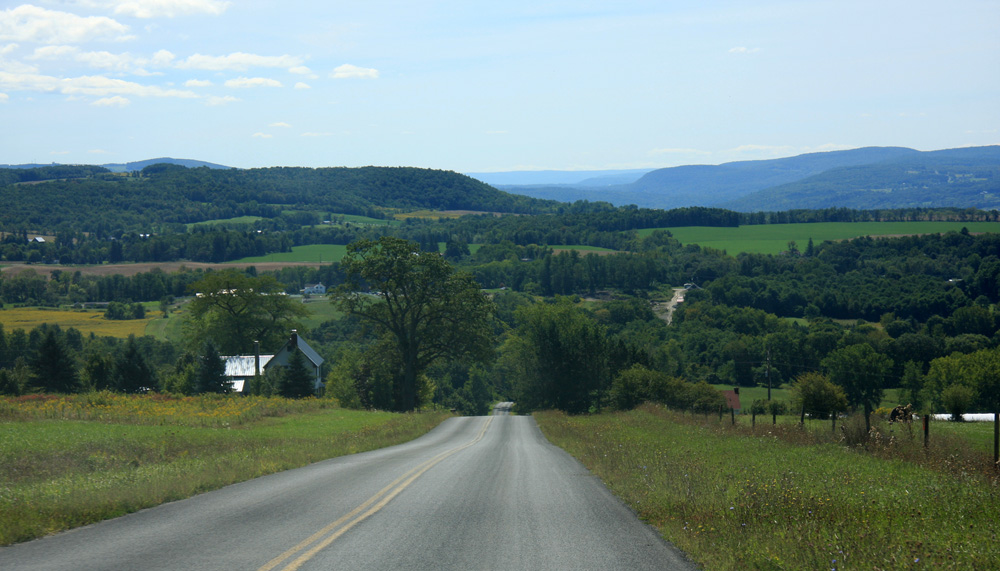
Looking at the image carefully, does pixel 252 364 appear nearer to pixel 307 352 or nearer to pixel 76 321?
pixel 307 352

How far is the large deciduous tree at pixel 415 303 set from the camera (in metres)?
50.2

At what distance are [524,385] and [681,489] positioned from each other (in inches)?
2365

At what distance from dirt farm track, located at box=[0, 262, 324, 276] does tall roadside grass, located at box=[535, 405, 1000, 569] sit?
487 feet

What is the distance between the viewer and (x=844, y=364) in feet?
283

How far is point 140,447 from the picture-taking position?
1828 cm

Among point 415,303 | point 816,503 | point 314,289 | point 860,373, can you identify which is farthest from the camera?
point 314,289

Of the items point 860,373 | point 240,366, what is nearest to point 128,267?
point 240,366

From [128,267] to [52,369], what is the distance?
111564 millimetres

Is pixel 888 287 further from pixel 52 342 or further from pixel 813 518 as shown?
pixel 813 518

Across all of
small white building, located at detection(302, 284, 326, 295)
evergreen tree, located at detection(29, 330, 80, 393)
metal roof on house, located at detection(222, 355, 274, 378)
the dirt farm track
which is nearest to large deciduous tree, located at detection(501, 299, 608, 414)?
metal roof on house, located at detection(222, 355, 274, 378)

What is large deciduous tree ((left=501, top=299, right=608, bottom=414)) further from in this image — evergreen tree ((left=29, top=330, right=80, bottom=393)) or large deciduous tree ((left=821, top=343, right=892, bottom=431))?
evergreen tree ((left=29, top=330, right=80, bottom=393))

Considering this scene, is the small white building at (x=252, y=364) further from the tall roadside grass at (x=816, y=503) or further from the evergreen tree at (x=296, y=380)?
the tall roadside grass at (x=816, y=503)

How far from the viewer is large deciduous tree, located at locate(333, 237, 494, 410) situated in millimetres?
50219

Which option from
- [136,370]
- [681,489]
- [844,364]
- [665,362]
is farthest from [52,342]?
[844,364]
